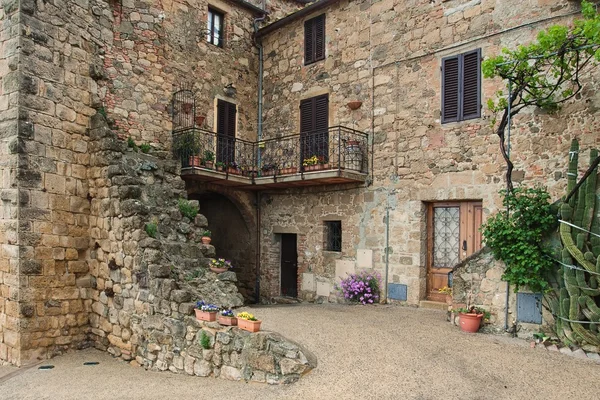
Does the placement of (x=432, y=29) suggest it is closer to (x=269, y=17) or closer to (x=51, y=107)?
(x=269, y=17)

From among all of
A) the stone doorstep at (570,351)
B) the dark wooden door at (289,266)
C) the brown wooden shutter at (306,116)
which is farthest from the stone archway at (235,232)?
the stone doorstep at (570,351)

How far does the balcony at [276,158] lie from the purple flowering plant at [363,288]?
2176 mm

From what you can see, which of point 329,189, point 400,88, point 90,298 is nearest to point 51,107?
point 90,298

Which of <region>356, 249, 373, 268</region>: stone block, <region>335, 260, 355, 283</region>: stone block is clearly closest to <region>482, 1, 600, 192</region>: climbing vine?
<region>356, 249, 373, 268</region>: stone block

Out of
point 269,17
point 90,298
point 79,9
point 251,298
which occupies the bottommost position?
point 251,298

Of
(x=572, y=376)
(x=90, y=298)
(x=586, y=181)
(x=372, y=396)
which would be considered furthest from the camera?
(x=90, y=298)

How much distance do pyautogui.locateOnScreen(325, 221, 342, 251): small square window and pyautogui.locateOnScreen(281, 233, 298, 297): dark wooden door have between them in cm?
114

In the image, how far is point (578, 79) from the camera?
7586 mm

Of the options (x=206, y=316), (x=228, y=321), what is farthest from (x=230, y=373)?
(x=206, y=316)

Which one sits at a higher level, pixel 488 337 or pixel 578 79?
pixel 578 79

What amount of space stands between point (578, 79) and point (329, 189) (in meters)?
5.54

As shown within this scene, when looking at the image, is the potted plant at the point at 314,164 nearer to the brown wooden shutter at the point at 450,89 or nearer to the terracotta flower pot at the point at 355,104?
the terracotta flower pot at the point at 355,104

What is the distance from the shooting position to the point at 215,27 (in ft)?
39.5

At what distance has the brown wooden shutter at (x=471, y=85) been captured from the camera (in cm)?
878
